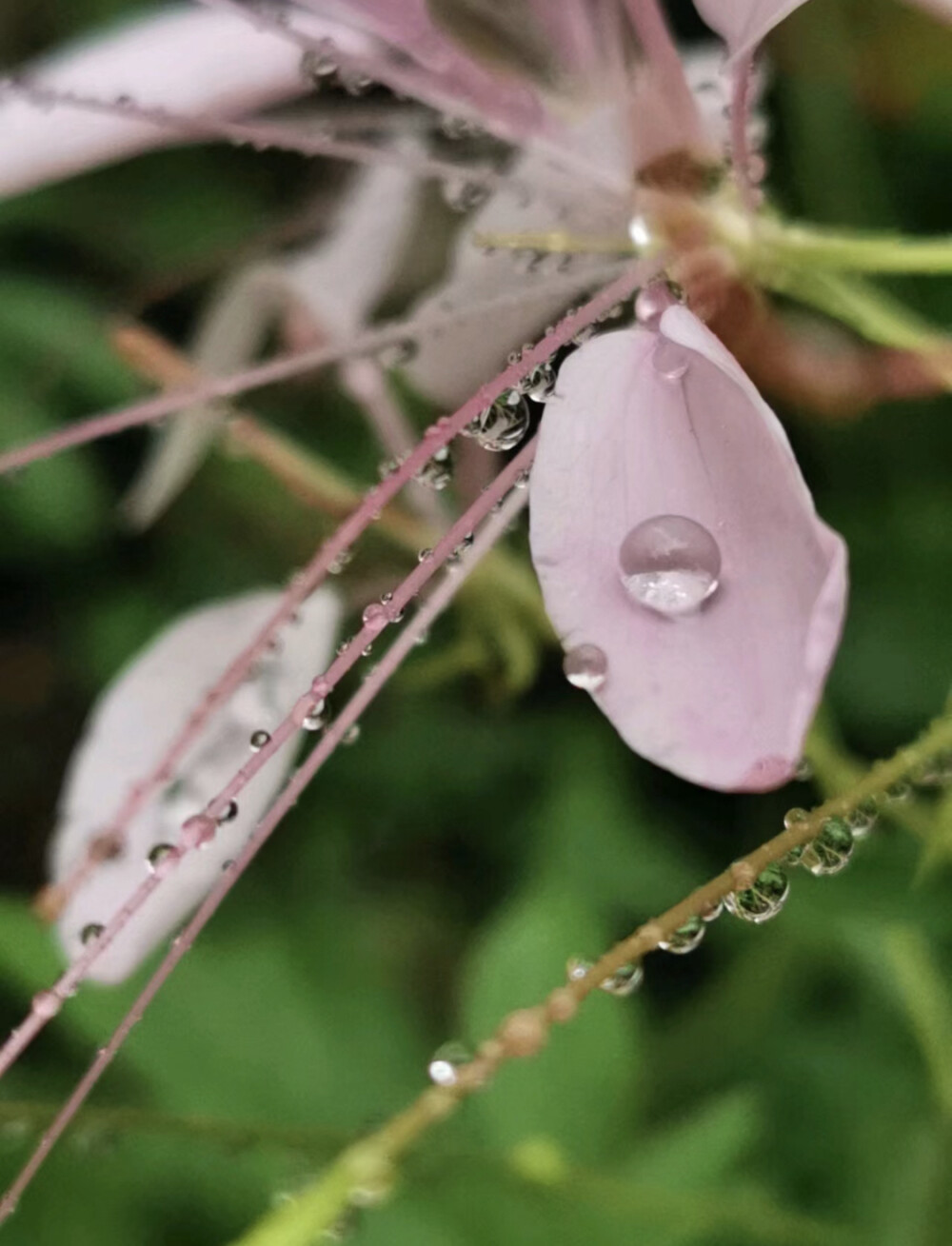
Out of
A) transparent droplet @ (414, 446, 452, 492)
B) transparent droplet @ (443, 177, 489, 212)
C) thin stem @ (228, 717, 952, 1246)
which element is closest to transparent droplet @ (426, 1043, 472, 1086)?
thin stem @ (228, 717, 952, 1246)

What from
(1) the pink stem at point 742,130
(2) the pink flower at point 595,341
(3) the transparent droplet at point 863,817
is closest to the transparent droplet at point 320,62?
(2) the pink flower at point 595,341

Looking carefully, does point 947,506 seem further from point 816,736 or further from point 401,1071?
point 401,1071

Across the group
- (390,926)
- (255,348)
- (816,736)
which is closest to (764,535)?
(816,736)

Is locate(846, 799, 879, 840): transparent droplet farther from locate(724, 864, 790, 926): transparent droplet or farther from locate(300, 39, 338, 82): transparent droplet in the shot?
locate(300, 39, 338, 82): transparent droplet

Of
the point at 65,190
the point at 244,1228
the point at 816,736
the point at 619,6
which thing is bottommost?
the point at 244,1228

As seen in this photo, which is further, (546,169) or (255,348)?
(255,348)

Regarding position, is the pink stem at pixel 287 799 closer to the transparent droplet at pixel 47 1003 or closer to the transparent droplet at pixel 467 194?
the transparent droplet at pixel 47 1003
